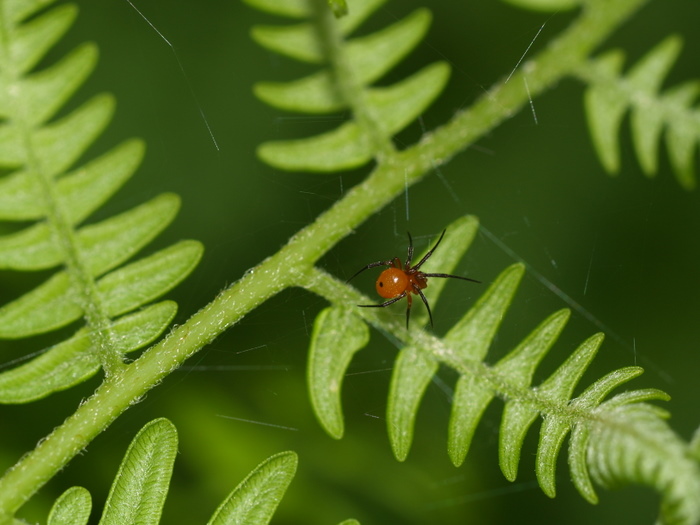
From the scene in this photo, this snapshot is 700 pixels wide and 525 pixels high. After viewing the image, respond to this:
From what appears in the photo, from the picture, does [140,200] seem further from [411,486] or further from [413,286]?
[411,486]

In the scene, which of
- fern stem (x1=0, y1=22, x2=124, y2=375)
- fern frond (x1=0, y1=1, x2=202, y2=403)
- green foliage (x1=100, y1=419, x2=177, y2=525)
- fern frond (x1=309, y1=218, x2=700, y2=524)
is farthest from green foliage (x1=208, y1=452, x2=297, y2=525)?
fern stem (x1=0, y1=22, x2=124, y2=375)

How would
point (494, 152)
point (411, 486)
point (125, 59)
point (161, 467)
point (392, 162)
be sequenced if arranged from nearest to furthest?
point (161, 467)
point (392, 162)
point (411, 486)
point (494, 152)
point (125, 59)

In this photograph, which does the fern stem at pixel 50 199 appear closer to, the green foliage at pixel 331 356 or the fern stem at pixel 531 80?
the green foliage at pixel 331 356

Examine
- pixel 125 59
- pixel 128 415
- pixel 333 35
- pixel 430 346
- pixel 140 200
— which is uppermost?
pixel 125 59

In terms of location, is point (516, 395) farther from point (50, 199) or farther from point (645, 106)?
point (50, 199)

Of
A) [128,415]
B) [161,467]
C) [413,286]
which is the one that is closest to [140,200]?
[128,415]

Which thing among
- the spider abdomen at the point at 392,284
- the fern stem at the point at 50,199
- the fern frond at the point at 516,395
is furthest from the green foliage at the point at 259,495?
the spider abdomen at the point at 392,284
